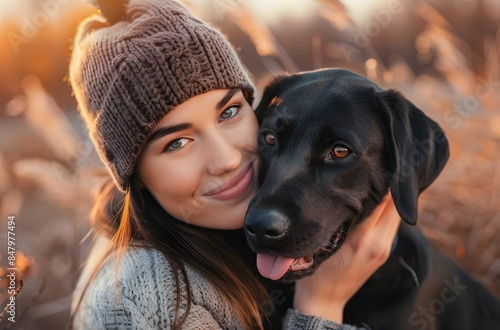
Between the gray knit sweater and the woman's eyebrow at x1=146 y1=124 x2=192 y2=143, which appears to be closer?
the gray knit sweater

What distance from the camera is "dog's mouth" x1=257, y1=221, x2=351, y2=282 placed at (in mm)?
2178

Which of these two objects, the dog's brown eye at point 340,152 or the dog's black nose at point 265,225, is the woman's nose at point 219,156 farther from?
the dog's brown eye at point 340,152

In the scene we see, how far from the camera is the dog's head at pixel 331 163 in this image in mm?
2170

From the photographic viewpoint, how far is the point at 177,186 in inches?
86.7

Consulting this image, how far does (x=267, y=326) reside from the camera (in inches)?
99.1

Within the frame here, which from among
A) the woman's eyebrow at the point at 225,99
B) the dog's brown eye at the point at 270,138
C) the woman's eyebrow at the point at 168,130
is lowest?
the dog's brown eye at the point at 270,138

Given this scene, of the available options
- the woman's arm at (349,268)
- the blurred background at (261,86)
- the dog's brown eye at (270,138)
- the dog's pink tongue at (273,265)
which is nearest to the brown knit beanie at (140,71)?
the dog's brown eye at (270,138)

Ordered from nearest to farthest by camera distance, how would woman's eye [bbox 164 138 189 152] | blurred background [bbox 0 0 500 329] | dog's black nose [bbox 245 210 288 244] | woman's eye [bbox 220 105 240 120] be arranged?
dog's black nose [bbox 245 210 288 244]
woman's eye [bbox 164 138 189 152]
woman's eye [bbox 220 105 240 120]
blurred background [bbox 0 0 500 329]

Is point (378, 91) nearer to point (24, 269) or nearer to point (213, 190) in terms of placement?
point (213, 190)

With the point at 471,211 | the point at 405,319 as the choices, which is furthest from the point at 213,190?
the point at 471,211

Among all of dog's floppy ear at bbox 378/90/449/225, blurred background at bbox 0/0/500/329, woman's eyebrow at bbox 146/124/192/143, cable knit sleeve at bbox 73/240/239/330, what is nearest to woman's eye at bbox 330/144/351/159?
dog's floppy ear at bbox 378/90/449/225

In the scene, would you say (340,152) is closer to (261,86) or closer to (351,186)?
(351,186)

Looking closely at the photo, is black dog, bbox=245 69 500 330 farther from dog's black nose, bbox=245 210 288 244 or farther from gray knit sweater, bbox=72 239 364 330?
gray knit sweater, bbox=72 239 364 330

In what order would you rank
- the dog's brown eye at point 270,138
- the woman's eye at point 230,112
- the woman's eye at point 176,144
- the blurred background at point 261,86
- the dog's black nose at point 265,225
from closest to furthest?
the dog's black nose at point 265,225
the woman's eye at point 176,144
the woman's eye at point 230,112
the dog's brown eye at point 270,138
the blurred background at point 261,86
